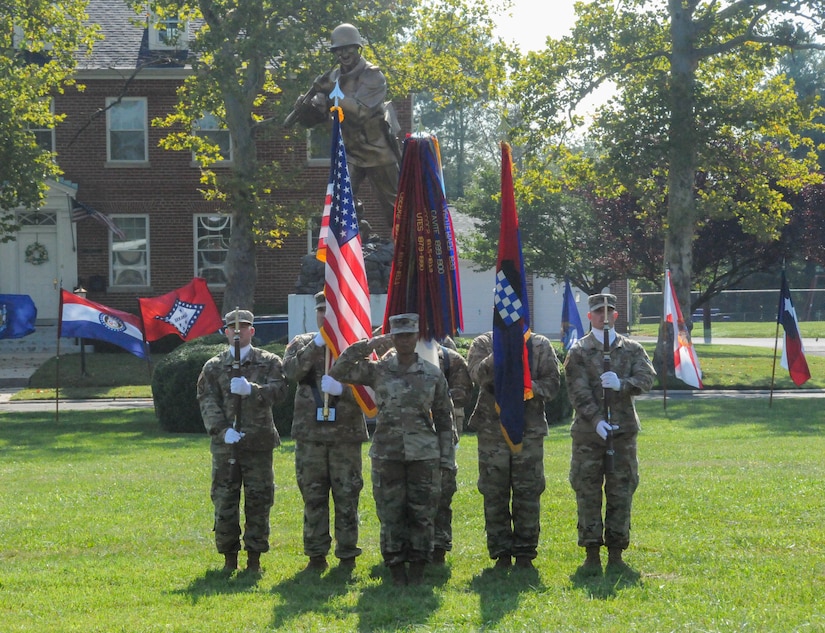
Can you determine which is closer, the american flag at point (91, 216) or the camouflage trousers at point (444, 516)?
the camouflage trousers at point (444, 516)

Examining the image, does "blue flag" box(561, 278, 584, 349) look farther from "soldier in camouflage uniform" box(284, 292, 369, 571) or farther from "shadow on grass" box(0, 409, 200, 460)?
"soldier in camouflage uniform" box(284, 292, 369, 571)

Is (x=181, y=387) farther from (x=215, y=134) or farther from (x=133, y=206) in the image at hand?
(x=133, y=206)

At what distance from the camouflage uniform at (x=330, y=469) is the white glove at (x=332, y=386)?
238 mm

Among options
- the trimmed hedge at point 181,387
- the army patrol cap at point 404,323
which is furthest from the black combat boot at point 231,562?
the trimmed hedge at point 181,387

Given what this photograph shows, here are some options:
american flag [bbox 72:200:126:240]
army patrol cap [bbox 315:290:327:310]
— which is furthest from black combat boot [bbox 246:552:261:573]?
american flag [bbox 72:200:126:240]

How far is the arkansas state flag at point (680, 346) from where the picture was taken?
19469mm

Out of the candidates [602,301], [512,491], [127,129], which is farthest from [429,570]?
[127,129]

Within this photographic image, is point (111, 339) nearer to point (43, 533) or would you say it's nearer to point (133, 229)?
point (43, 533)

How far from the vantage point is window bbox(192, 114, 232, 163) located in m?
34.8

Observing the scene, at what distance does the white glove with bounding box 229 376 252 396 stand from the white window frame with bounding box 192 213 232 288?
26959mm

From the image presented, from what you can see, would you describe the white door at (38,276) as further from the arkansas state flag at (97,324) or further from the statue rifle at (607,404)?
the statue rifle at (607,404)

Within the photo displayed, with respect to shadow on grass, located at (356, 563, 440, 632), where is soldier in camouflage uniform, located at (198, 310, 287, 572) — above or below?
above

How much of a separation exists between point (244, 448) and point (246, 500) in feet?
1.27

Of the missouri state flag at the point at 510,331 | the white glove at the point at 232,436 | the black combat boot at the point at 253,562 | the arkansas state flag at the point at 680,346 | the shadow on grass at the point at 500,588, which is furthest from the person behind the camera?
the arkansas state flag at the point at 680,346
